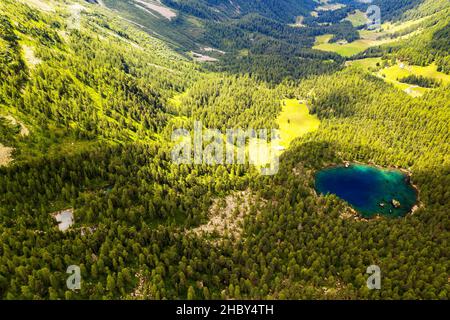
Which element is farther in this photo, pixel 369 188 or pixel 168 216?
pixel 369 188

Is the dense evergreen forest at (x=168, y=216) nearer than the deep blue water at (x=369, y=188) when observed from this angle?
Yes

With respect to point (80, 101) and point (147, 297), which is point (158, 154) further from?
point (147, 297)

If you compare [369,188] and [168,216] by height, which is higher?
[369,188]

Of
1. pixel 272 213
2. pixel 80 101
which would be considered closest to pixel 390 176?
pixel 272 213

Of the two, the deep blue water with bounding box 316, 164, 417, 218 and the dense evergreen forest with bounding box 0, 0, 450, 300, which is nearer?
the dense evergreen forest with bounding box 0, 0, 450, 300

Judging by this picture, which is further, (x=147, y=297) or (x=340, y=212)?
(x=340, y=212)
